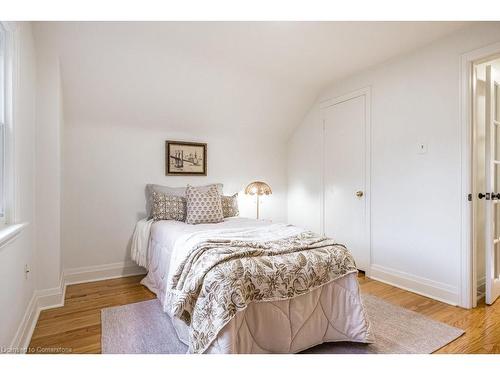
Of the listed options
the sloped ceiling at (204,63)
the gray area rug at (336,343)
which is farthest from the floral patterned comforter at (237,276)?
the sloped ceiling at (204,63)

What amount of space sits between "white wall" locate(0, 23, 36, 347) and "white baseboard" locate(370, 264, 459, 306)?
316cm

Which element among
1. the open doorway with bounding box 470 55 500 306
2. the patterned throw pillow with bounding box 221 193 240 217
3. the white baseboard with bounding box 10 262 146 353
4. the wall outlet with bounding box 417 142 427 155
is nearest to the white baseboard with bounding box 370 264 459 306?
the open doorway with bounding box 470 55 500 306

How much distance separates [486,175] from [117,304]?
3412 mm

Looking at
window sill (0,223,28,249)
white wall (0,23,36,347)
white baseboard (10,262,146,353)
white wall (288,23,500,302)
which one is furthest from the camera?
white wall (288,23,500,302)

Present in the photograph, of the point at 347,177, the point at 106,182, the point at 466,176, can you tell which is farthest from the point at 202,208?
the point at 466,176

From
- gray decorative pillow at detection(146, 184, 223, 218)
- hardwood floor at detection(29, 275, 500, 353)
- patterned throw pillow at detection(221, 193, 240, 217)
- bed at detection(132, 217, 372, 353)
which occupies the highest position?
gray decorative pillow at detection(146, 184, 223, 218)

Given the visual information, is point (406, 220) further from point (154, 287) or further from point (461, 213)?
point (154, 287)

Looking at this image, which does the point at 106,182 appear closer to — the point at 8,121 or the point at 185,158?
the point at 185,158

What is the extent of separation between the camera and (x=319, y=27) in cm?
236

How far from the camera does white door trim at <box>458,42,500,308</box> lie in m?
2.37

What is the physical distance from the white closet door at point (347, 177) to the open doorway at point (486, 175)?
1.01m

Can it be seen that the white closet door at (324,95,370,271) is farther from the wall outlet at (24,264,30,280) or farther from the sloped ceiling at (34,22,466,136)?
the wall outlet at (24,264,30,280)
